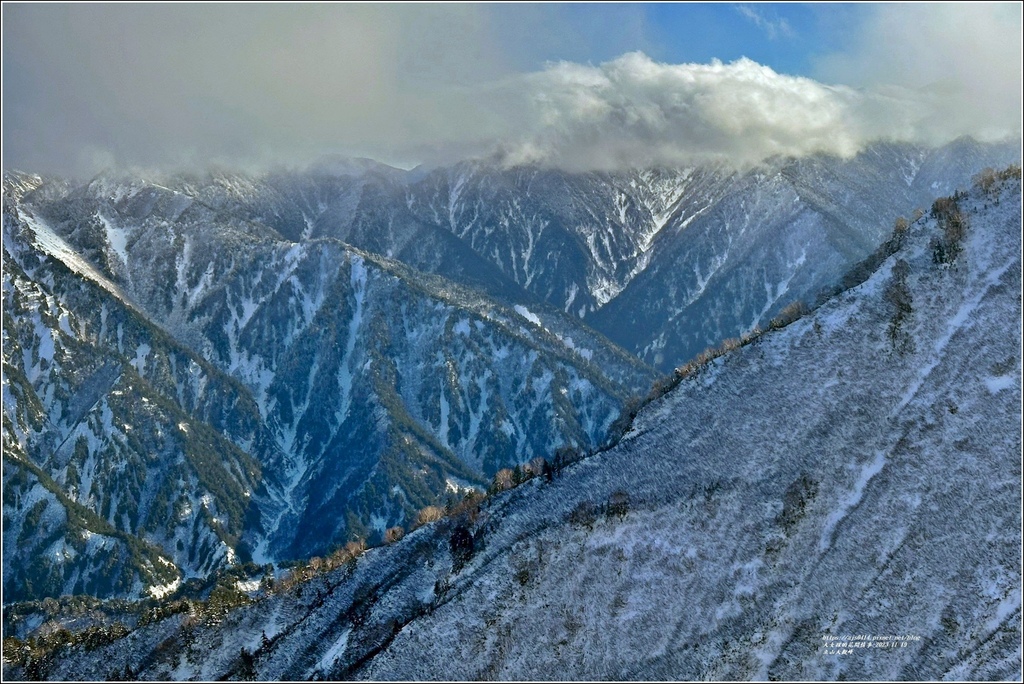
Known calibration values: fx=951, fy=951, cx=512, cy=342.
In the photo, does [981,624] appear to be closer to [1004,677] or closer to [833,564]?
[1004,677]

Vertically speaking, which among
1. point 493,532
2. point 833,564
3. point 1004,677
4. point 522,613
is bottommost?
point 1004,677

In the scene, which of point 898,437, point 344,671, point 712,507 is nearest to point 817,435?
point 898,437

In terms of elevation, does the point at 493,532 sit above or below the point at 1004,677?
above

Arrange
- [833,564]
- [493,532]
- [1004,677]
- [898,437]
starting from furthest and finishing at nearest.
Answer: [493,532], [898,437], [833,564], [1004,677]

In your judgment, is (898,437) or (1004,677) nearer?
(1004,677)

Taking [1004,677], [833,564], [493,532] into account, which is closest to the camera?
[1004,677]

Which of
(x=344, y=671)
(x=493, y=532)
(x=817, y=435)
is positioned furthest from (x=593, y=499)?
(x=344, y=671)
